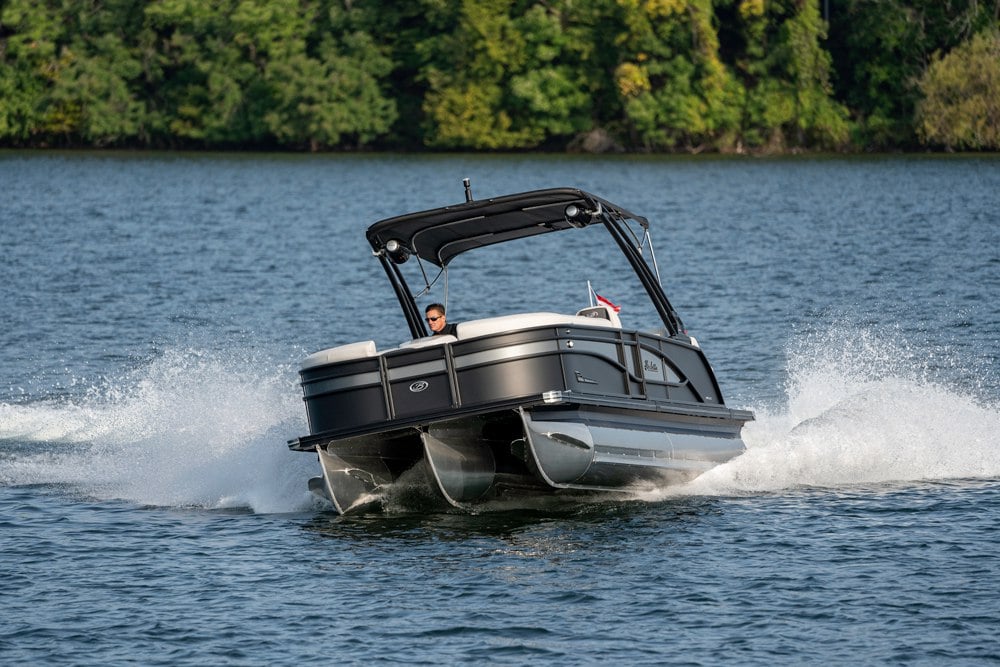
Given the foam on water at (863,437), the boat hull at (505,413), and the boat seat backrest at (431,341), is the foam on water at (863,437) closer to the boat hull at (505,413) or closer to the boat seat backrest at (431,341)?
the boat hull at (505,413)

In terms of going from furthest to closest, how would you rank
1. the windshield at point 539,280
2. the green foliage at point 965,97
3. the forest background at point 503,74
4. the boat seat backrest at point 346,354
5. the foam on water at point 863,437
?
the forest background at point 503,74, the green foliage at point 965,97, the windshield at point 539,280, the foam on water at point 863,437, the boat seat backrest at point 346,354

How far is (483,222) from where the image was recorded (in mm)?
17375

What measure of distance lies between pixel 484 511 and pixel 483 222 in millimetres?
3179

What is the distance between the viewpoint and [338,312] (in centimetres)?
3158

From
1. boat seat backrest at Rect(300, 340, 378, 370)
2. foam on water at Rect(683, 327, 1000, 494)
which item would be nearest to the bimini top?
boat seat backrest at Rect(300, 340, 378, 370)

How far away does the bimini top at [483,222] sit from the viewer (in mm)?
16062

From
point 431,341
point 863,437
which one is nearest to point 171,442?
point 431,341

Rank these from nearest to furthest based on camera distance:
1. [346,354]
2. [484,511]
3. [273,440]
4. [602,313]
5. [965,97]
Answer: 1. [346,354]
2. [484,511]
3. [602,313]
4. [273,440]
5. [965,97]

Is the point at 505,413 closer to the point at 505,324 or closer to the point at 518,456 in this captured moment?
the point at 518,456

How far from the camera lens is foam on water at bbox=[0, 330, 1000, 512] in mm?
17766

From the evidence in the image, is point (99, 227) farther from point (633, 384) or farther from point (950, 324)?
point (633, 384)

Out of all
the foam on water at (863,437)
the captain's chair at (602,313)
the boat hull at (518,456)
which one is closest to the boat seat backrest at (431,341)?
the boat hull at (518,456)

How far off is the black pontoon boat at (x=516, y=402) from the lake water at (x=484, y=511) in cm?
48

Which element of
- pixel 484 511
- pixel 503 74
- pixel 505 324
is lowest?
pixel 484 511
